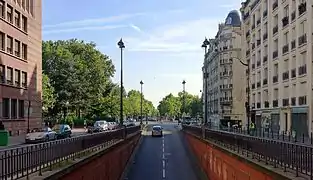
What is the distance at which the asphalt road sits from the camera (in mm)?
38891

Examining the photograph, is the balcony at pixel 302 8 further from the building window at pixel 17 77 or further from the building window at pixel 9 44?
the building window at pixel 17 77

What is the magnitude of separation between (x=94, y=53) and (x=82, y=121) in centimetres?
1956

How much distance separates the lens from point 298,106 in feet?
177

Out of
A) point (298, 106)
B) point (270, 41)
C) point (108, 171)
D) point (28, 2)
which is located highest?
Answer: point (28, 2)

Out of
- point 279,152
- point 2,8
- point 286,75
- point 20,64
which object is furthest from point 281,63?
point 279,152

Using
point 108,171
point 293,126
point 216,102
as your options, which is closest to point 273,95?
point 293,126

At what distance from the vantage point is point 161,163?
4625 centimetres

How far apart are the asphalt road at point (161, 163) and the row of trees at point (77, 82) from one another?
32.3 meters

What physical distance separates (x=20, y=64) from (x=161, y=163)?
83.9 feet

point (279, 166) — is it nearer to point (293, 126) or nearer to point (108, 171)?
point (108, 171)

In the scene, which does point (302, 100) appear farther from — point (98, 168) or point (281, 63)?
point (98, 168)

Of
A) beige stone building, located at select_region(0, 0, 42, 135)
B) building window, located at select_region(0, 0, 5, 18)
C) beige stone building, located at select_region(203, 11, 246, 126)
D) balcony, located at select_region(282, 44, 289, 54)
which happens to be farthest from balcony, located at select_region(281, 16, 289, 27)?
beige stone building, located at select_region(203, 11, 246, 126)

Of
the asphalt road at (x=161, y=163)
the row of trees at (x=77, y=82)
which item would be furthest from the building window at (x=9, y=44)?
the row of trees at (x=77, y=82)

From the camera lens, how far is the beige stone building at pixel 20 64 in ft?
186
